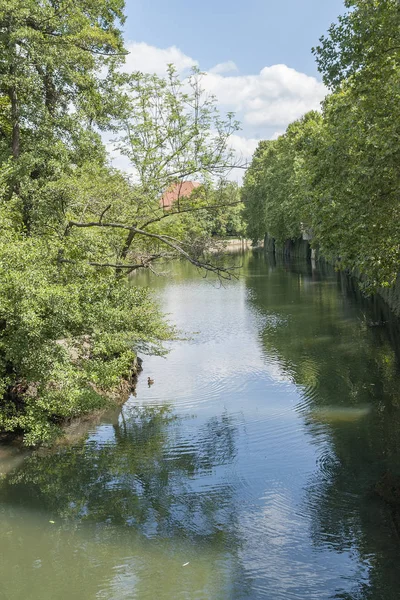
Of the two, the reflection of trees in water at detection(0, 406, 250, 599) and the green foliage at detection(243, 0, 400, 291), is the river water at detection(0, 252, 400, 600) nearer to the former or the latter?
the reflection of trees in water at detection(0, 406, 250, 599)

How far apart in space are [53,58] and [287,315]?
1832cm

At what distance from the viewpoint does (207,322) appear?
30266mm

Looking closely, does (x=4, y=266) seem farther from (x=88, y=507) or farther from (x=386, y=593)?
(x=386, y=593)

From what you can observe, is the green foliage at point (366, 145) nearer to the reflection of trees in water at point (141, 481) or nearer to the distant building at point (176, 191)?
the distant building at point (176, 191)

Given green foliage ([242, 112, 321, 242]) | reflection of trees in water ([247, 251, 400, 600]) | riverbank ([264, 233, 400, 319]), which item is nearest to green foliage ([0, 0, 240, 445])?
reflection of trees in water ([247, 251, 400, 600])

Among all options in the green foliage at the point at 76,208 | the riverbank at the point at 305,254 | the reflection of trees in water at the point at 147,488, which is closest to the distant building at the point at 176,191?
the green foliage at the point at 76,208

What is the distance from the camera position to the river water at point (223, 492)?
8.70m

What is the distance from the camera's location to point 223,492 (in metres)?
11.4

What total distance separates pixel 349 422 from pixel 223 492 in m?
4.70

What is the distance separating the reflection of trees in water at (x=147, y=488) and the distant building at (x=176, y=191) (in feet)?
21.4

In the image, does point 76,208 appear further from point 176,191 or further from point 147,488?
point 147,488

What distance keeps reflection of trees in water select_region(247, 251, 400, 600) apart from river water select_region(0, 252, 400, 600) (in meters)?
0.04

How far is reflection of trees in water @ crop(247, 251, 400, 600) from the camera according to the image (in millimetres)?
9367

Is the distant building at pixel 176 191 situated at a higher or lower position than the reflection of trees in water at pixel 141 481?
higher
